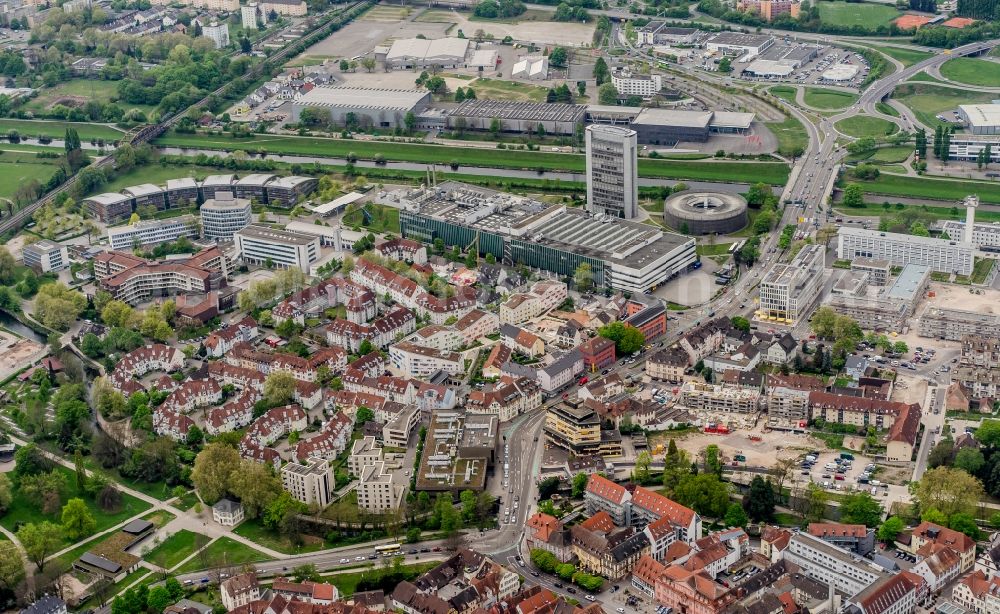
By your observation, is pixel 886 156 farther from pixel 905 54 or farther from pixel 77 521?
pixel 77 521

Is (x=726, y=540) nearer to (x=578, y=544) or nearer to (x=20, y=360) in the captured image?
(x=578, y=544)

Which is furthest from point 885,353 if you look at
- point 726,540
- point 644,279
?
point 726,540

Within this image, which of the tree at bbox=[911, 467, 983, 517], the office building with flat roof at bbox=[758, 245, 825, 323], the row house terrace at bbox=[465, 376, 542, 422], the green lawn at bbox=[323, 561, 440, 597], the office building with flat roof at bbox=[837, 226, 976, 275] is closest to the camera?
the green lawn at bbox=[323, 561, 440, 597]

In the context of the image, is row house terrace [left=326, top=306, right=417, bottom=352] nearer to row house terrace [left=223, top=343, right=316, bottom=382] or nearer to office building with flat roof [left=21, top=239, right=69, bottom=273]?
row house terrace [left=223, top=343, right=316, bottom=382]

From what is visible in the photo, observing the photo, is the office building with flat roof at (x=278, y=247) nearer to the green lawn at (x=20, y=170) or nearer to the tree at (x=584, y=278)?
the tree at (x=584, y=278)

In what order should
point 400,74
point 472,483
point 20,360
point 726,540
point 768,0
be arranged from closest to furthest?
1. point 726,540
2. point 472,483
3. point 20,360
4. point 400,74
5. point 768,0

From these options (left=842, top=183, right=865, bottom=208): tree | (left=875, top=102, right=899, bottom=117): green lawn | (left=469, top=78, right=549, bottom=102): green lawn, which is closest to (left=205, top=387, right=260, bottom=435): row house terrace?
(left=842, top=183, right=865, bottom=208): tree
